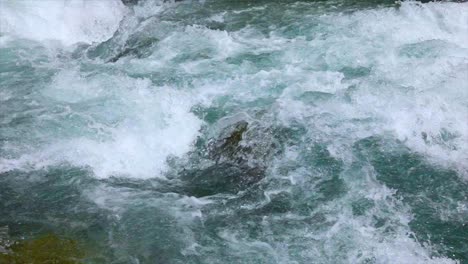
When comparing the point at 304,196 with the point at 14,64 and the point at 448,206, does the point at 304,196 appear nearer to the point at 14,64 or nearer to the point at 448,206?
the point at 448,206

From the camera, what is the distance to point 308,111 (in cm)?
1038

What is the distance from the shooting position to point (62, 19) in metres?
14.0

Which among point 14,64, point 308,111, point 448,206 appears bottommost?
point 448,206

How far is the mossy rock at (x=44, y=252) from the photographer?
744 centimetres

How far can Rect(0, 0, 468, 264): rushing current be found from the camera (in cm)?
805

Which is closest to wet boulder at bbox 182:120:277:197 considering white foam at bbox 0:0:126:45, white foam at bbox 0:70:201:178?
white foam at bbox 0:70:201:178

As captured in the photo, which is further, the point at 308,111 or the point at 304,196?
the point at 308,111

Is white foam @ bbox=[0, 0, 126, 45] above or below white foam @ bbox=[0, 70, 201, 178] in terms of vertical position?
above

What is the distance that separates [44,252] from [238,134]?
3657 mm

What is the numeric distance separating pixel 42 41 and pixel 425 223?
9.64 m

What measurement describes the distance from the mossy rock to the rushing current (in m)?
0.03

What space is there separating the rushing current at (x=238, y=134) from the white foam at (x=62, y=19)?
59 mm

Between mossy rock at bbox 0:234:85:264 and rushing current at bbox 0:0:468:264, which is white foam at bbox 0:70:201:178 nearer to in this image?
rushing current at bbox 0:0:468:264

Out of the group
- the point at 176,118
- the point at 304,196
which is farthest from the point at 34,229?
the point at 304,196
